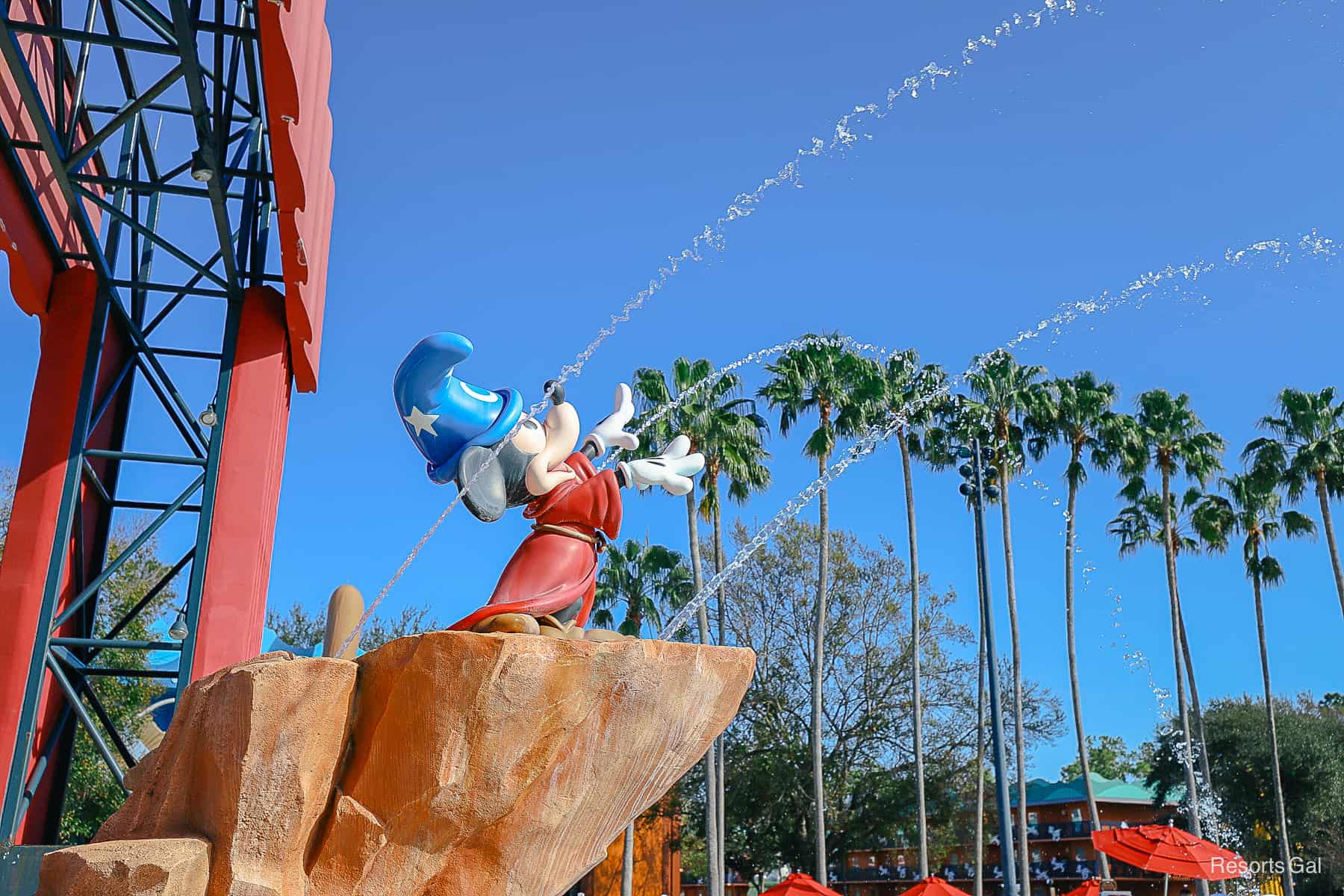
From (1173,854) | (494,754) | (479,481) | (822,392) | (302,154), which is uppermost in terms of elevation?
(822,392)

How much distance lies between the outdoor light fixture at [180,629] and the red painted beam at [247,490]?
4.7 inches

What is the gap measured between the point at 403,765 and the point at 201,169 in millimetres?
6004

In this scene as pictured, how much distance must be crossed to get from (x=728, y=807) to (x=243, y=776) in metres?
27.4

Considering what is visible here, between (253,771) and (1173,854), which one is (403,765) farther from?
(1173,854)

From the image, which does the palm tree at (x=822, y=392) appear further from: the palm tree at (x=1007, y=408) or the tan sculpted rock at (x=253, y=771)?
the tan sculpted rock at (x=253, y=771)

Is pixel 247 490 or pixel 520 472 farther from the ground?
pixel 247 490

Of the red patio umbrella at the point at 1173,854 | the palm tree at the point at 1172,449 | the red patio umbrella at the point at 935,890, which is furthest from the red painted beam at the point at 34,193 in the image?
the palm tree at the point at 1172,449

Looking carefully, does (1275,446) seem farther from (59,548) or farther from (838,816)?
(59,548)

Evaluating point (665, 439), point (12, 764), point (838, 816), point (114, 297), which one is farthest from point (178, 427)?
point (838, 816)

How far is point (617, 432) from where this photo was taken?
8.50 m

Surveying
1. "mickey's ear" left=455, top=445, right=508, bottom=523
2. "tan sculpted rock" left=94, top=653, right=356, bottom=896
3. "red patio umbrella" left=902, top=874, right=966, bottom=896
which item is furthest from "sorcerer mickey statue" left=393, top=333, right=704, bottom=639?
"red patio umbrella" left=902, top=874, right=966, bottom=896

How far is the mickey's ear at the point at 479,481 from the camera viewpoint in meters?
7.46

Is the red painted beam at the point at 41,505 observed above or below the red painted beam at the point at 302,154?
below

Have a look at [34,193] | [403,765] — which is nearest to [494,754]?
[403,765]
